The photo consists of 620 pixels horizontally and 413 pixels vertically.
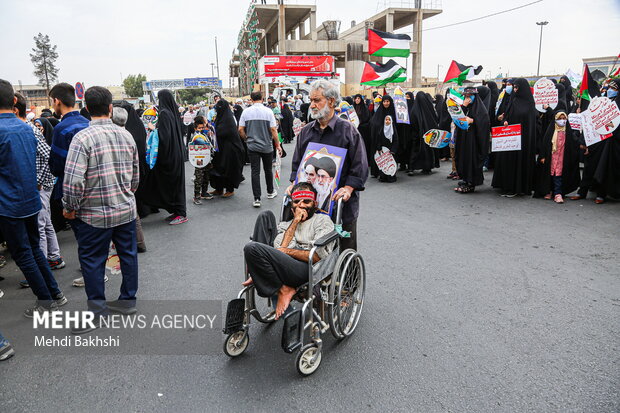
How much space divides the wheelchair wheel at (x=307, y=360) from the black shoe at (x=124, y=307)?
176 centimetres

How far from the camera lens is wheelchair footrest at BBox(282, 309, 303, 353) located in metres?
2.61

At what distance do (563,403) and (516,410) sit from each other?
30 centimetres

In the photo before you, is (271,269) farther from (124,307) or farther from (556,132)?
(556,132)

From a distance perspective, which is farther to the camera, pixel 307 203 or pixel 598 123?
pixel 598 123

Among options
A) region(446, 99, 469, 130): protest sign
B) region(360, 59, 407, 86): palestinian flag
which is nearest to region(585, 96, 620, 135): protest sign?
region(446, 99, 469, 130): protest sign

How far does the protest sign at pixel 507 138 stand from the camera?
747 centimetres

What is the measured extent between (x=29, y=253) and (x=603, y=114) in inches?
307

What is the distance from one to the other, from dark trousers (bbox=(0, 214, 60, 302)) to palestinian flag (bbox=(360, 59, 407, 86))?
8537mm

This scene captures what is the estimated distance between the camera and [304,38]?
1993 inches

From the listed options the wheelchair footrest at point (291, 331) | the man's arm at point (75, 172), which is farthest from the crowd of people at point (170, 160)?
the wheelchair footrest at point (291, 331)

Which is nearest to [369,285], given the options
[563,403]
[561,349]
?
[561,349]

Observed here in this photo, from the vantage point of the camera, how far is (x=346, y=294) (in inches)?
129

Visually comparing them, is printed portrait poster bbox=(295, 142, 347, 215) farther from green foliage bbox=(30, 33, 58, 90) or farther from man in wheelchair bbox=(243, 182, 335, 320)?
green foliage bbox=(30, 33, 58, 90)

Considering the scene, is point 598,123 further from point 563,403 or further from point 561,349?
point 563,403
